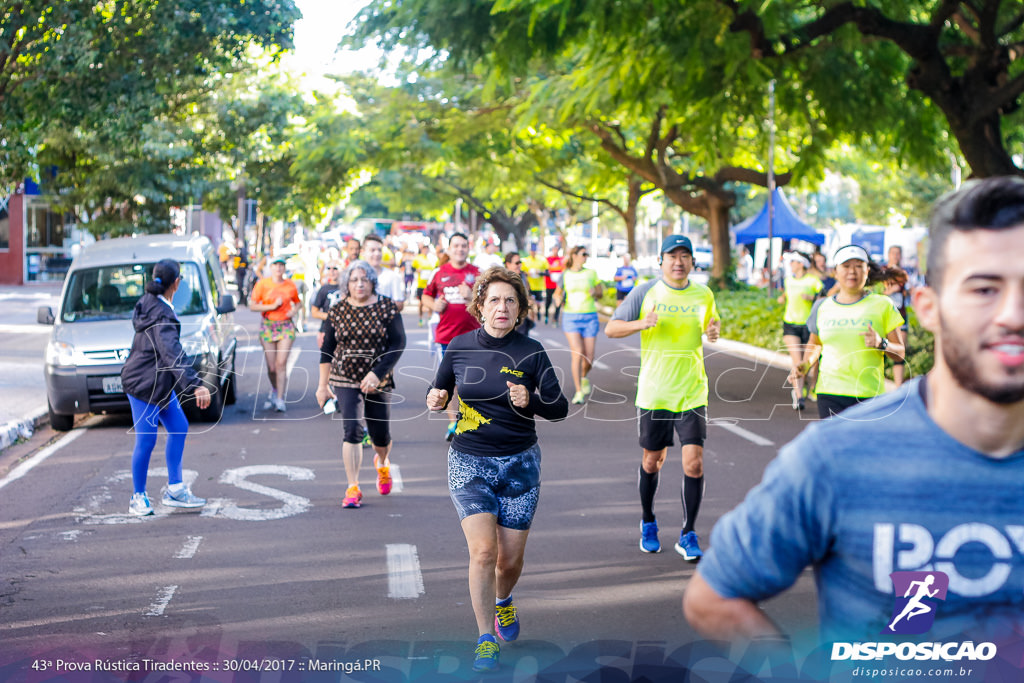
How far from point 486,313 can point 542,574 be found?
1.94 metres

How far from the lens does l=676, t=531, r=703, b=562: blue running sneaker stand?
23.5ft

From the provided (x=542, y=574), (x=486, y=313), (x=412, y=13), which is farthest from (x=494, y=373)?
(x=412, y=13)

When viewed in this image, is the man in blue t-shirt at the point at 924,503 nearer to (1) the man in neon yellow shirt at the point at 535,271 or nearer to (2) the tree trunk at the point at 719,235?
(1) the man in neon yellow shirt at the point at 535,271

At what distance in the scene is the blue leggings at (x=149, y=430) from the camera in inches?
334

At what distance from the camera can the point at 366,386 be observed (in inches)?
328

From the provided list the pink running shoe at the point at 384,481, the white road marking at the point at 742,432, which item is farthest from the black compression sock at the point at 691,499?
the white road marking at the point at 742,432

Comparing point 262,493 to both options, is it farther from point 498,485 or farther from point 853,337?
point 853,337

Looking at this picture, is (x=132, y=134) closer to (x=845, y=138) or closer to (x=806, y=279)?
(x=806, y=279)

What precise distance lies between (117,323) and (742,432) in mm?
6812

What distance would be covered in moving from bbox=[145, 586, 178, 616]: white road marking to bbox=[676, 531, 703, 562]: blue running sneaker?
2943mm

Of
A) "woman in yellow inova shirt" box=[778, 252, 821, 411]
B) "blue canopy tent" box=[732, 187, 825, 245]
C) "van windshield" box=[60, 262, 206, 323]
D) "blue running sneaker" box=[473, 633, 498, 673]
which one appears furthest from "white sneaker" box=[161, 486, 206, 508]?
"blue canopy tent" box=[732, 187, 825, 245]

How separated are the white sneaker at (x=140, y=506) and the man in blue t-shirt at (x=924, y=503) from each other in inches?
281

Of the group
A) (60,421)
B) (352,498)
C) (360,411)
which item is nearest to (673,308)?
(360,411)

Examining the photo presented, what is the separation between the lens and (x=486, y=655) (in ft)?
16.6
